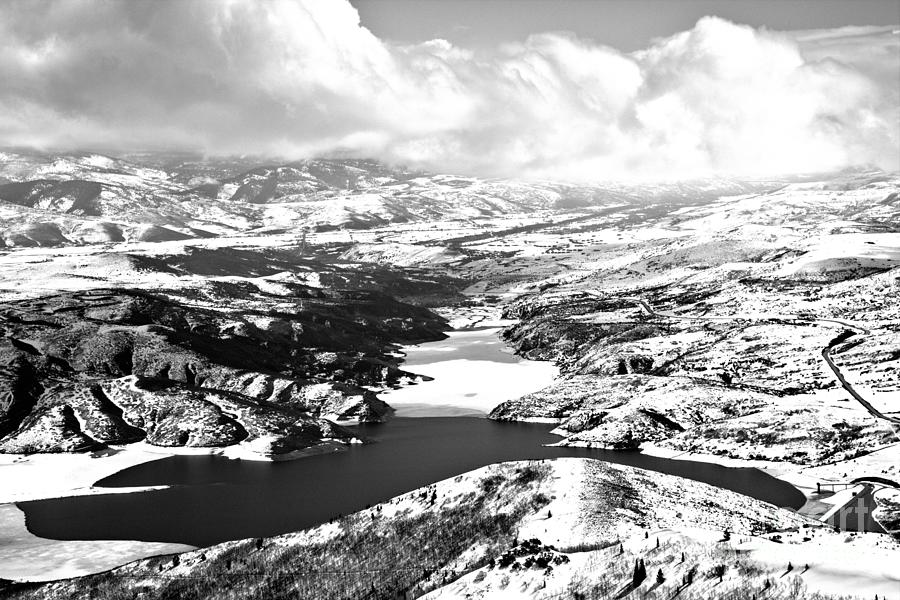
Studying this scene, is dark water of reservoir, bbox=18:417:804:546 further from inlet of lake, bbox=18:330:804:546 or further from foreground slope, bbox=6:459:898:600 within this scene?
foreground slope, bbox=6:459:898:600

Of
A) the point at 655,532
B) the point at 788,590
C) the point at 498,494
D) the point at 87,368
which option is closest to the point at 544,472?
the point at 498,494

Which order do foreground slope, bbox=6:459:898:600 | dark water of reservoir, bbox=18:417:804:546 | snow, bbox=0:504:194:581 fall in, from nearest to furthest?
foreground slope, bbox=6:459:898:600 < snow, bbox=0:504:194:581 < dark water of reservoir, bbox=18:417:804:546

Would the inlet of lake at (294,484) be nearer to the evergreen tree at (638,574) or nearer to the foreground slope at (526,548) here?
the foreground slope at (526,548)

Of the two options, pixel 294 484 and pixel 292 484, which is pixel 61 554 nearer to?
pixel 292 484

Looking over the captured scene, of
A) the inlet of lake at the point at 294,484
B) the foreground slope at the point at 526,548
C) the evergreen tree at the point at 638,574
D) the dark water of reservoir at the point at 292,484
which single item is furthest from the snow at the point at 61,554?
the evergreen tree at the point at 638,574

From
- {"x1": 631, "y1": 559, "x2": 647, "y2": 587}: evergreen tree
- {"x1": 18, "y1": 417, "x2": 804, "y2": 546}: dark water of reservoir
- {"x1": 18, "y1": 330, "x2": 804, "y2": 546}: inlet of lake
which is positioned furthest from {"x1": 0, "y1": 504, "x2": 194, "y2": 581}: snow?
{"x1": 631, "y1": 559, "x2": 647, "y2": 587}: evergreen tree

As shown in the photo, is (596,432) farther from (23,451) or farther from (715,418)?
→ (23,451)

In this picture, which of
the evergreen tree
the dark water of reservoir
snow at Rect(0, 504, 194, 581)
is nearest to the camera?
the evergreen tree
